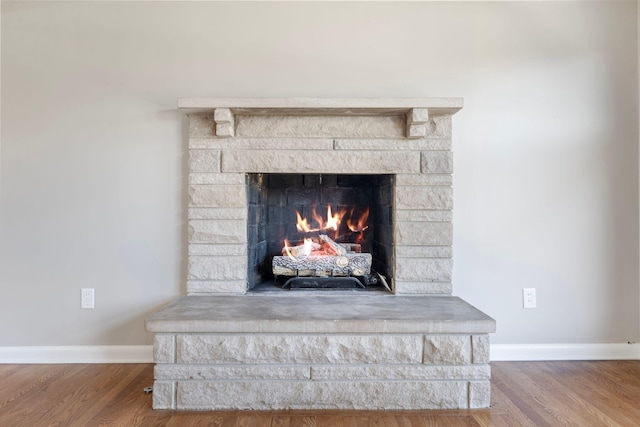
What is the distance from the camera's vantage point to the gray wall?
2.01 meters

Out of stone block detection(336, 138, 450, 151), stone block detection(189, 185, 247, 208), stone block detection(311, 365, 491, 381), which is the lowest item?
stone block detection(311, 365, 491, 381)

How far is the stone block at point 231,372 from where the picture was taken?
1.52 m

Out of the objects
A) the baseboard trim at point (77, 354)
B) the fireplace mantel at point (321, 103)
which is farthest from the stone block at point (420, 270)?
the baseboard trim at point (77, 354)

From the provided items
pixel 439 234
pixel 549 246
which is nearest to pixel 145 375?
pixel 439 234

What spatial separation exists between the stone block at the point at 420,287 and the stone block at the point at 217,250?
0.84m

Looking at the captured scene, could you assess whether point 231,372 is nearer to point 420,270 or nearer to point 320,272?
point 320,272

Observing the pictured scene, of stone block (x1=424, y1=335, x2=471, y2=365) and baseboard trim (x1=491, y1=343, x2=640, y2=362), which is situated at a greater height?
stone block (x1=424, y1=335, x2=471, y2=365)

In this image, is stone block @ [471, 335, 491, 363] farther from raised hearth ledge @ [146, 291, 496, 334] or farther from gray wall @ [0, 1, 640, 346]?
gray wall @ [0, 1, 640, 346]

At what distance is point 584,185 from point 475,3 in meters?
1.18

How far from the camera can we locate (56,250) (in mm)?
2004

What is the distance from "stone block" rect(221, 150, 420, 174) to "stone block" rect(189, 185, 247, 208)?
0.11 metres

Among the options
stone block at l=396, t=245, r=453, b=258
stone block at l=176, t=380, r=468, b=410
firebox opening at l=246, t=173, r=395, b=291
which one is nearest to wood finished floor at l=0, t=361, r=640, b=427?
stone block at l=176, t=380, r=468, b=410

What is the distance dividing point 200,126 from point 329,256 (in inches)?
38.9

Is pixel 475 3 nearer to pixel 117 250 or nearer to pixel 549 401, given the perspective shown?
pixel 549 401
